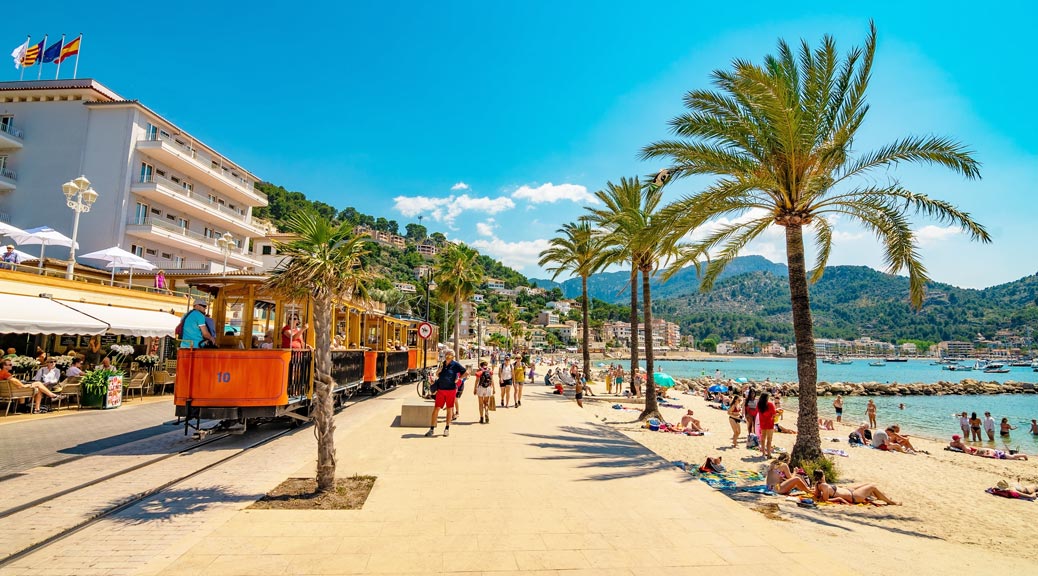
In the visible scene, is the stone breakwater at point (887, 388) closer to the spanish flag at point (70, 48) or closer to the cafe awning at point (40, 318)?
the cafe awning at point (40, 318)

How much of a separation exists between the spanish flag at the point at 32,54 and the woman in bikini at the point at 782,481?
43.1 metres

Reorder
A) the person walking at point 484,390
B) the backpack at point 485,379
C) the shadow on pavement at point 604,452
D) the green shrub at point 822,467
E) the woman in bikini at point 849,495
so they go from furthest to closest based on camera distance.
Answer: the backpack at point 485,379
the person walking at point 484,390
the green shrub at point 822,467
the shadow on pavement at point 604,452
the woman in bikini at point 849,495

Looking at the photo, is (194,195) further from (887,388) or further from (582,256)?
(887,388)

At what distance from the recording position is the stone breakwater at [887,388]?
44.8m

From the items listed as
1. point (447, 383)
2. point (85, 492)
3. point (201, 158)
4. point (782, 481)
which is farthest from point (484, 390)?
point (201, 158)

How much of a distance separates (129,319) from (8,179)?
79.8 feet

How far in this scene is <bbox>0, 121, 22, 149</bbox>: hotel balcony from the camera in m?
30.1

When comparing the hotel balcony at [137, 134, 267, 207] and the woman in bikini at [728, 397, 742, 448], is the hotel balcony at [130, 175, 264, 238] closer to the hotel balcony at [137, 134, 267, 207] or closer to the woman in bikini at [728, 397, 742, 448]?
the hotel balcony at [137, 134, 267, 207]

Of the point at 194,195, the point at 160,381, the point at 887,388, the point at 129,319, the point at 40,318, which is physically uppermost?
the point at 194,195

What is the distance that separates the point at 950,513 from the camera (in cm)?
736

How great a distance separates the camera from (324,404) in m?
6.23

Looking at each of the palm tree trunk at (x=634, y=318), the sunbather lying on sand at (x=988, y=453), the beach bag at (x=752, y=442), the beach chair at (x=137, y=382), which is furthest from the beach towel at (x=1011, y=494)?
the beach chair at (x=137, y=382)

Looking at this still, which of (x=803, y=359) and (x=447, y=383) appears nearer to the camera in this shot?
(x=803, y=359)

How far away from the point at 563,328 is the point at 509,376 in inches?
6768
